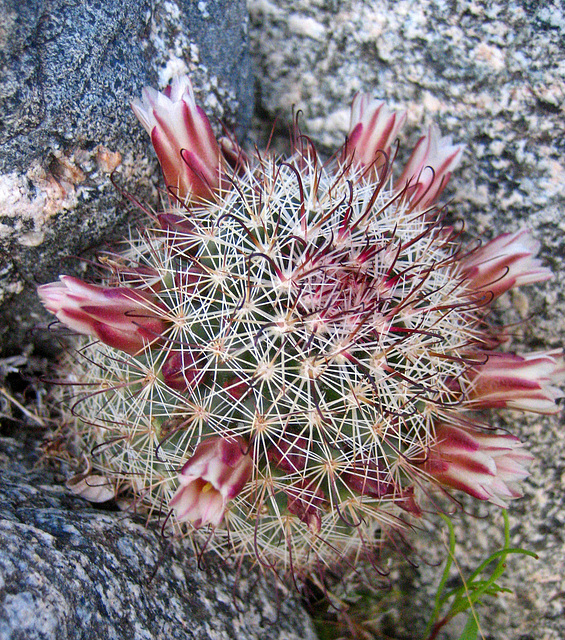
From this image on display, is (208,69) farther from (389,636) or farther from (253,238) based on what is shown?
(389,636)

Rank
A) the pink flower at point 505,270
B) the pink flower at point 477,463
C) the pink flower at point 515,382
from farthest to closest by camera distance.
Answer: the pink flower at point 505,270, the pink flower at point 515,382, the pink flower at point 477,463

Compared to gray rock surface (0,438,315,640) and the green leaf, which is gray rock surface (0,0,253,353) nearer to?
gray rock surface (0,438,315,640)

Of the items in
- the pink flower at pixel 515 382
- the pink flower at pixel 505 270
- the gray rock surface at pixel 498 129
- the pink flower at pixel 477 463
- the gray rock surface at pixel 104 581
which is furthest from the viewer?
the gray rock surface at pixel 498 129

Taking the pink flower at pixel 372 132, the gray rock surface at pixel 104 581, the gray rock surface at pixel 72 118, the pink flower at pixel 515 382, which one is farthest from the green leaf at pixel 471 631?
the gray rock surface at pixel 72 118

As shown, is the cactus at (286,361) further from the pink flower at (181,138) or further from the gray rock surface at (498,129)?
the gray rock surface at (498,129)

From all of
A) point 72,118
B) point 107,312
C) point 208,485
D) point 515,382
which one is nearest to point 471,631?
point 515,382

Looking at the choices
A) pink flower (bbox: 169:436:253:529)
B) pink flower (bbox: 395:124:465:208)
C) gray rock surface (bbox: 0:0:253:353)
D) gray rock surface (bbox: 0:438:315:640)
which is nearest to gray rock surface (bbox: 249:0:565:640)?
pink flower (bbox: 395:124:465:208)
